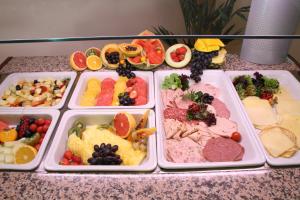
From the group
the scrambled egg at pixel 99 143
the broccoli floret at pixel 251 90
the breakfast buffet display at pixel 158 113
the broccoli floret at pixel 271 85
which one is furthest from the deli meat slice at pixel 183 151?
the broccoli floret at pixel 271 85

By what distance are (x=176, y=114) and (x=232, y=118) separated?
0.26 metres

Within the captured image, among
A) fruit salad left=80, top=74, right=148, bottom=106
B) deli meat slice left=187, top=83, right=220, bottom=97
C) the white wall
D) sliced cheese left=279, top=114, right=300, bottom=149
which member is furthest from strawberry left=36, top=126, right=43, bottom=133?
the white wall

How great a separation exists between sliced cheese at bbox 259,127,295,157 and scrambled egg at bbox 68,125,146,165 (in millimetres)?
484

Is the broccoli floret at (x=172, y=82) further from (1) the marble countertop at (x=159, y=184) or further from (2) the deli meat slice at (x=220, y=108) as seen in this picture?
(1) the marble countertop at (x=159, y=184)

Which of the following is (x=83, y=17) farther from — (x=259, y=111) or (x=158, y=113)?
(x=259, y=111)

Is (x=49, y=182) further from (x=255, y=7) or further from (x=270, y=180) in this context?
(x=255, y=7)

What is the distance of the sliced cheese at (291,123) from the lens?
111 centimetres

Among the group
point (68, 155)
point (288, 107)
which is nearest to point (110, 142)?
point (68, 155)

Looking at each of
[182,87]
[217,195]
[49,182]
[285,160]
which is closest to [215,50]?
[182,87]

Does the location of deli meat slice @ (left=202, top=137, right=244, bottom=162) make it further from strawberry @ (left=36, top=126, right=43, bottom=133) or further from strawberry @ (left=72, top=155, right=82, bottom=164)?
strawberry @ (left=36, top=126, right=43, bottom=133)

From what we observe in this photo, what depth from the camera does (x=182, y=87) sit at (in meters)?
1.39

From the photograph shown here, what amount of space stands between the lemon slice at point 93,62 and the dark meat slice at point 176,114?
509 millimetres

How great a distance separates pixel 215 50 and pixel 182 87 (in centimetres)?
28

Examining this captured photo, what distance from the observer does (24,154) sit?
996 mm
